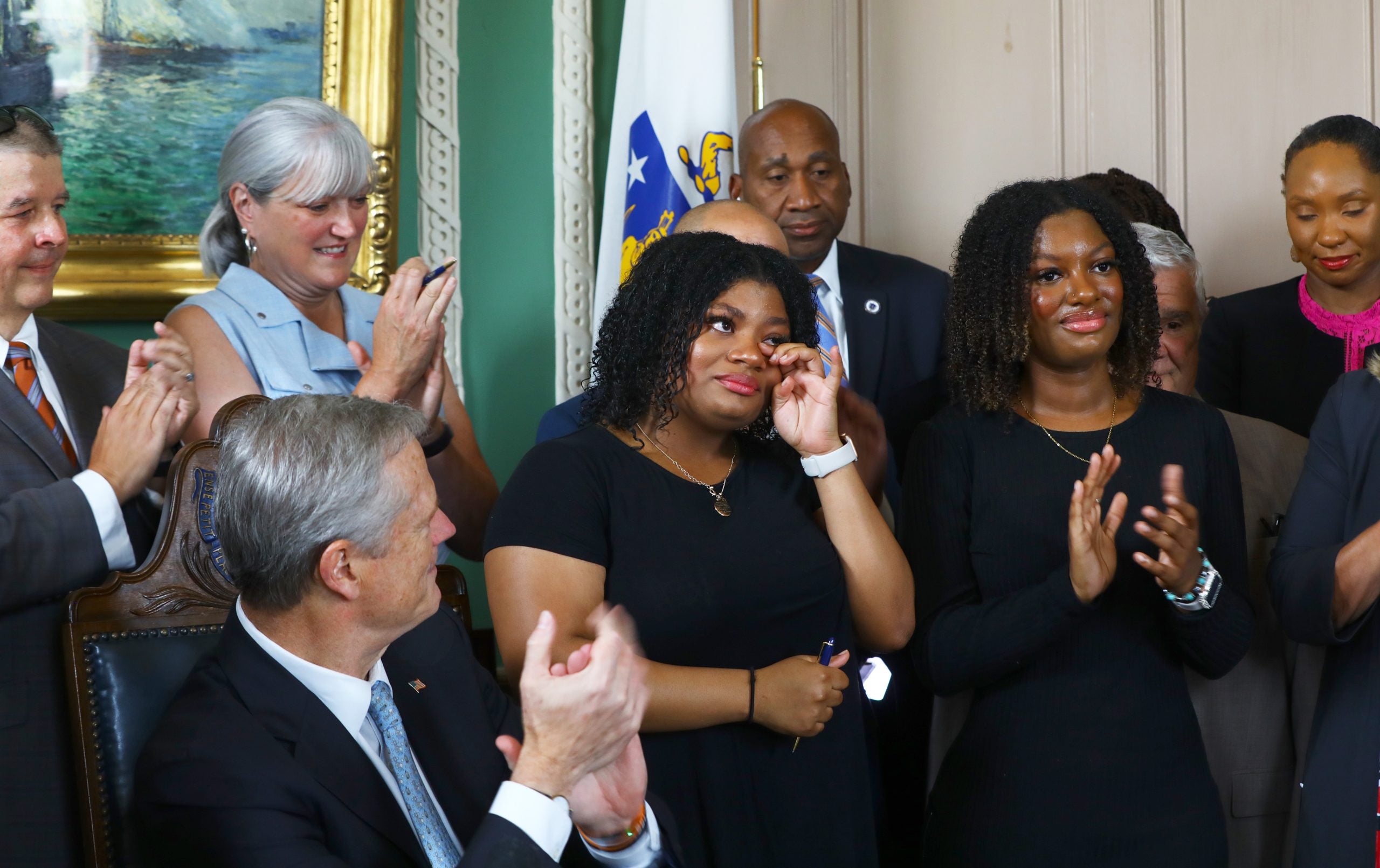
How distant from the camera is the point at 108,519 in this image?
2078 mm

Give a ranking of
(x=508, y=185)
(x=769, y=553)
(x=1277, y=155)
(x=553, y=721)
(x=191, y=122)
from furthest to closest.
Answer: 1. (x=1277, y=155)
2. (x=508, y=185)
3. (x=191, y=122)
4. (x=769, y=553)
5. (x=553, y=721)

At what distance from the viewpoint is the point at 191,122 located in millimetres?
3264

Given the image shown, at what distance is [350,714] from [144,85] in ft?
6.80

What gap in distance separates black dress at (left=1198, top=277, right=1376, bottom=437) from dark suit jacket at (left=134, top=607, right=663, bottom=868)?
89.4 inches

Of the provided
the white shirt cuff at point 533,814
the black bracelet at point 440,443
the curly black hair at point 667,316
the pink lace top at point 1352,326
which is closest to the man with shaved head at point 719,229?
the black bracelet at point 440,443

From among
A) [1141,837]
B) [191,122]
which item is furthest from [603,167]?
[1141,837]

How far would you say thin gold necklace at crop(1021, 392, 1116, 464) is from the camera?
2416mm

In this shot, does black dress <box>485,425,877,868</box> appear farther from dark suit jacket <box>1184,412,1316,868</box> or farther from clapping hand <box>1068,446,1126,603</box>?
dark suit jacket <box>1184,412,1316,868</box>

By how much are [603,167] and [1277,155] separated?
2041 millimetres

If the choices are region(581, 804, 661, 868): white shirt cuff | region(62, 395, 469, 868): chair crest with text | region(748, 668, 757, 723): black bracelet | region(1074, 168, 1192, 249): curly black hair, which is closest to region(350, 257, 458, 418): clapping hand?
region(62, 395, 469, 868): chair crest with text

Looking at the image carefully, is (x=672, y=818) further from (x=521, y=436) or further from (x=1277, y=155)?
(x=1277, y=155)

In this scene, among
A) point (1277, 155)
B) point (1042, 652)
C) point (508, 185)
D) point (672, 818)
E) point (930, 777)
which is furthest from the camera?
point (1277, 155)

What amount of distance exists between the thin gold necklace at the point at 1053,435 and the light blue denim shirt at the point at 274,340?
3.96ft

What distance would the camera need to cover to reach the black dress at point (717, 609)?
204 cm
